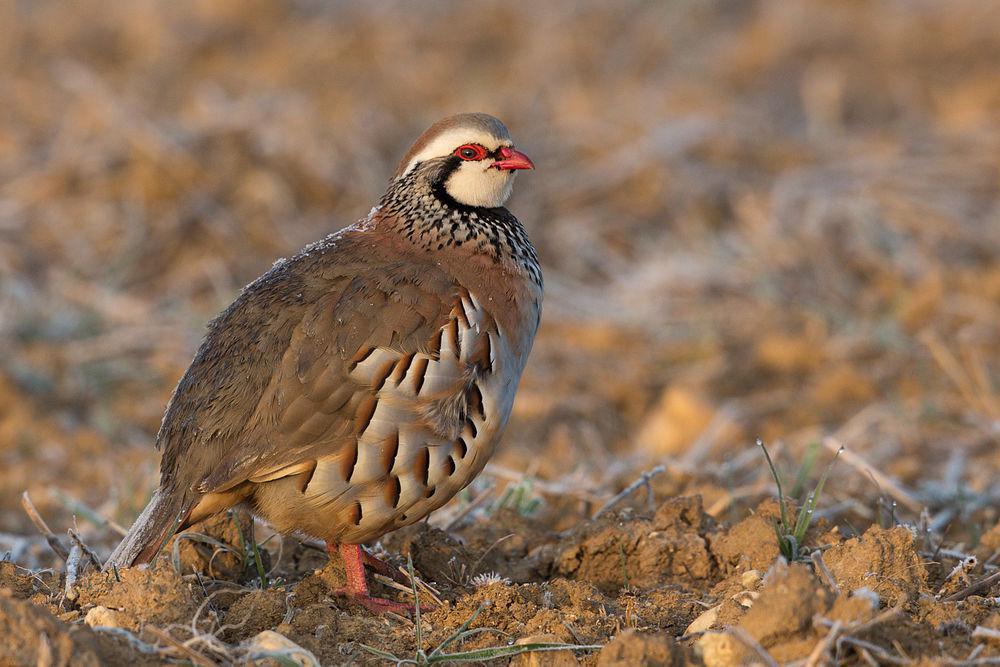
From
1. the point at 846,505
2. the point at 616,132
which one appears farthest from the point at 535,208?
the point at 846,505

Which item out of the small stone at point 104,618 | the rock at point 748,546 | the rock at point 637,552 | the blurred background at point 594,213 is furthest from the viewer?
the blurred background at point 594,213

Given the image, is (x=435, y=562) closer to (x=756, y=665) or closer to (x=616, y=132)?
(x=756, y=665)

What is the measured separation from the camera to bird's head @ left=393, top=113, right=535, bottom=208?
14.9ft

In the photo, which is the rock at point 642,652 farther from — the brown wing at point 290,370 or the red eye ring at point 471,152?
the red eye ring at point 471,152

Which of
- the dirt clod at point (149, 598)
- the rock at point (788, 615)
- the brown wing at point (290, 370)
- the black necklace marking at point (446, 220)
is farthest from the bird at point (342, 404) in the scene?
the rock at point (788, 615)

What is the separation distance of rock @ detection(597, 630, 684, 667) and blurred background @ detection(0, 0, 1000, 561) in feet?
5.01

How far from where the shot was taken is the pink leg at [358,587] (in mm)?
3875

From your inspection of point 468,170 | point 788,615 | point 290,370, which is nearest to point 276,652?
point 290,370

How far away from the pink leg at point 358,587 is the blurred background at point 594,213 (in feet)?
4.57

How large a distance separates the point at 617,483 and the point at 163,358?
3321mm

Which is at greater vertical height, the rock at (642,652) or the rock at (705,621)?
the rock at (642,652)

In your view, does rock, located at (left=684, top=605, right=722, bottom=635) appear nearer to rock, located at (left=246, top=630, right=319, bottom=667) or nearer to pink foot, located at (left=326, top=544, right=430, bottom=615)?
pink foot, located at (left=326, top=544, right=430, bottom=615)

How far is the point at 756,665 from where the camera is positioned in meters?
3.05

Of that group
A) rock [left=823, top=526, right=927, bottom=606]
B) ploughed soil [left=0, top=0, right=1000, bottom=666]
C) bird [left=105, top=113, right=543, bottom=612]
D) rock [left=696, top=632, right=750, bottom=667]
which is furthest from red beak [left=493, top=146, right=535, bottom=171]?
rock [left=696, top=632, right=750, bottom=667]
